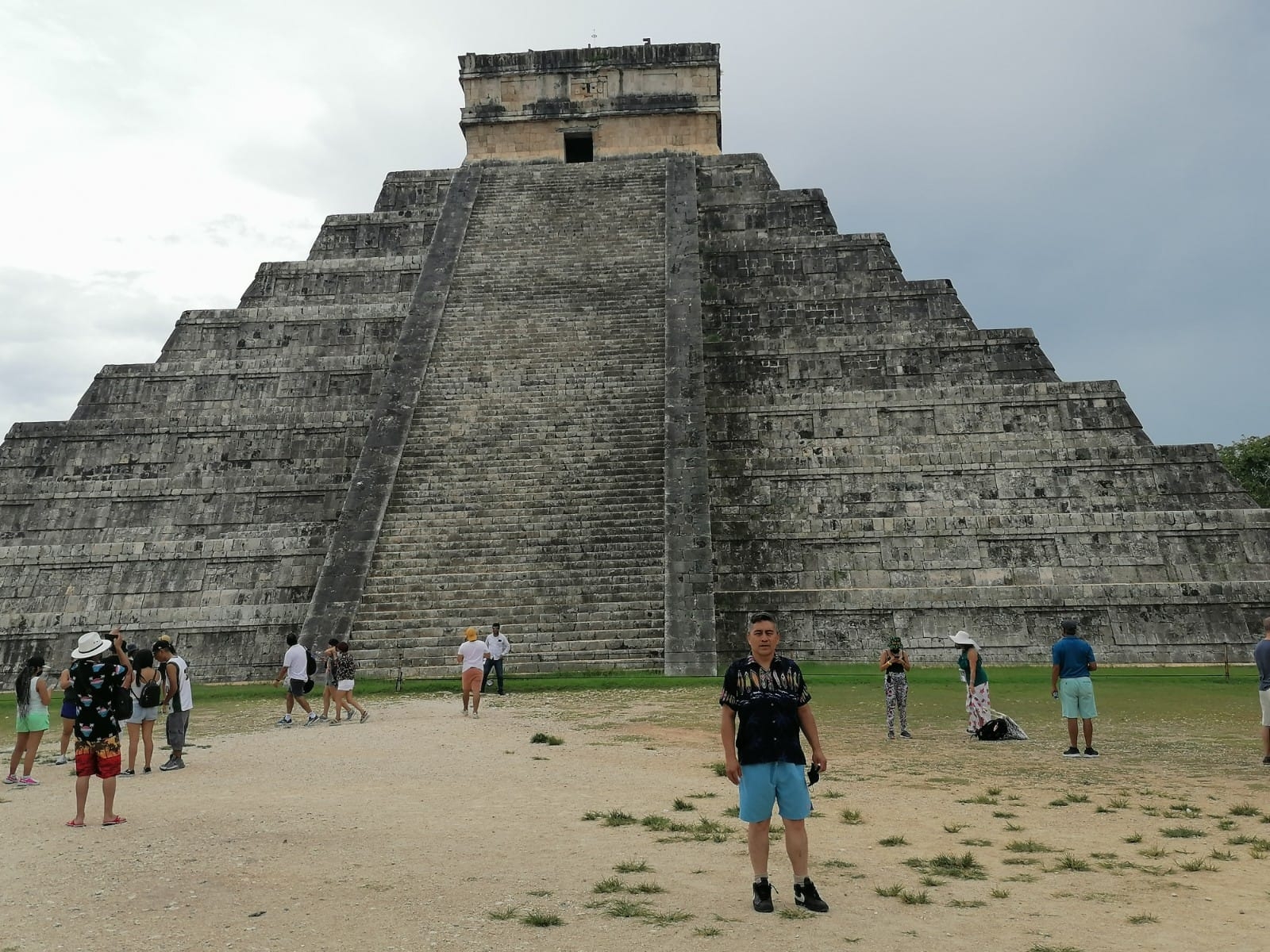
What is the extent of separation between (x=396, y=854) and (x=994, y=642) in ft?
43.6

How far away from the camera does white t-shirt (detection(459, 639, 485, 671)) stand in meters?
12.8

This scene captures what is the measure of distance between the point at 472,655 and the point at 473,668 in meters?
0.18

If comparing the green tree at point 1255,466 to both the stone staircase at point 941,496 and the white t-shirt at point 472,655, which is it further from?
the white t-shirt at point 472,655

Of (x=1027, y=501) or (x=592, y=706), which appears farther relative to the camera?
(x=1027, y=501)

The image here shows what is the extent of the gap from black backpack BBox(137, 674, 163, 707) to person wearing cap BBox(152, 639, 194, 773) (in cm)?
22

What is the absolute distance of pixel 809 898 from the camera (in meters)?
5.13

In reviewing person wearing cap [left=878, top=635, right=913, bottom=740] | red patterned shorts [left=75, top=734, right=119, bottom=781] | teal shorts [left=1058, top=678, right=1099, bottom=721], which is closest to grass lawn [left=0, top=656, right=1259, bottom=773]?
person wearing cap [left=878, top=635, right=913, bottom=740]

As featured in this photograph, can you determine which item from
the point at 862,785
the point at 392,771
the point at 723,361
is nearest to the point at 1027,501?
the point at 723,361

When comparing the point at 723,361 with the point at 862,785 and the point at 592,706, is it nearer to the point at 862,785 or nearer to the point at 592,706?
the point at 592,706

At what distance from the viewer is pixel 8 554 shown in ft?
64.7

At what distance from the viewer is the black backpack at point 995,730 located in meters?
10.5

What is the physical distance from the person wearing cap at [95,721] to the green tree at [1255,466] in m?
43.1

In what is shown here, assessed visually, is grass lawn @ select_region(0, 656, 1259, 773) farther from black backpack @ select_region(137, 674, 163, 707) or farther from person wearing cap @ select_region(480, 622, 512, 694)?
black backpack @ select_region(137, 674, 163, 707)

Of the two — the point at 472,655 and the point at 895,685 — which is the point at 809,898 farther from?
the point at 472,655
